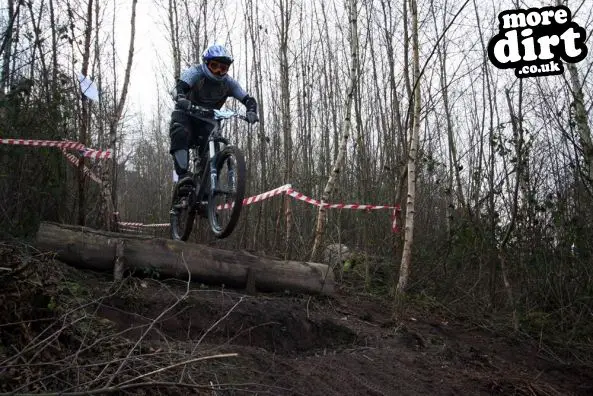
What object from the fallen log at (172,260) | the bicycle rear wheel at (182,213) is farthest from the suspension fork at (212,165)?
the fallen log at (172,260)

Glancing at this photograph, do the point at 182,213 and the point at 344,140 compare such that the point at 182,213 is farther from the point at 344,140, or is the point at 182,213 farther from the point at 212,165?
the point at 344,140

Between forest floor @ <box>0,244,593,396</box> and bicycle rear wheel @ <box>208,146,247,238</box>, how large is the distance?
0.73 m

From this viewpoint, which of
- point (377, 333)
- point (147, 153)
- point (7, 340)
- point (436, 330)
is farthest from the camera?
point (147, 153)

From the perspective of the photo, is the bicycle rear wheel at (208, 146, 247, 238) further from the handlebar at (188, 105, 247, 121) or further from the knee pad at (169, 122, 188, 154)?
the knee pad at (169, 122, 188, 154)

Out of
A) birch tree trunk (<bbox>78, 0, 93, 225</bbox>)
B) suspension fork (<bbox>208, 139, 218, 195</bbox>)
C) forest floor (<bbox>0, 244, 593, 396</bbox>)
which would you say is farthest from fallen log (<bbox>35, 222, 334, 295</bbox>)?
birch tree trunk (<bbox>78, 0, 93, 225</bbox>)

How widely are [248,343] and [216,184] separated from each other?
1.78m

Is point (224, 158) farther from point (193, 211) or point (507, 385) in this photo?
point (507, 385)

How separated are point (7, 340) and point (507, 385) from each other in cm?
344

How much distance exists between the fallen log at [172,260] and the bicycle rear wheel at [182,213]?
1039 mm

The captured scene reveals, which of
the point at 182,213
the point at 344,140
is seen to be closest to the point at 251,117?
the point at 182,213

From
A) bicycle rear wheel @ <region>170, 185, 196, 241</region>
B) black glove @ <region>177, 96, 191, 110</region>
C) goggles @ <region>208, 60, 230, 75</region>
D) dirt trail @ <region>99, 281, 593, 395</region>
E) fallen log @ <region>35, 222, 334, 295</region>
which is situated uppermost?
goggles @ <region>208, 60, 230, 75</region>

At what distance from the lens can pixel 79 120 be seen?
24.8ft

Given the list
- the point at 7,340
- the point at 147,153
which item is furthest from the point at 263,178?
the point at 147,153

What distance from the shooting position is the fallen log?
4672 millimetres
